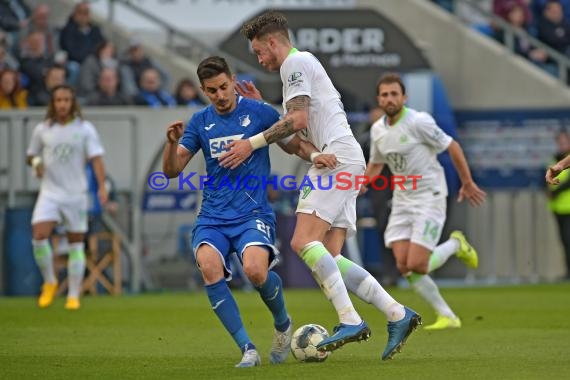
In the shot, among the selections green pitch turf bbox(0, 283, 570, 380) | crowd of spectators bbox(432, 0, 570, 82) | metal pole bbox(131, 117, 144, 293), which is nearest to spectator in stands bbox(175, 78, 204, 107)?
metal pole bbox(131, 117, 144, 293)

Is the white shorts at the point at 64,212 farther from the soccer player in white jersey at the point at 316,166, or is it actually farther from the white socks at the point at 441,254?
the soccer player in white jersey at the point at 316,166

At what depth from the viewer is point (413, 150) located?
1338 cm

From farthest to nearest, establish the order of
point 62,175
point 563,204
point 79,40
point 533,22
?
point 533,22 < point 79,40 < point 563,204 < point 62,175

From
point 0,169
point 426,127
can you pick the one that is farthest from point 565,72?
point 426,127

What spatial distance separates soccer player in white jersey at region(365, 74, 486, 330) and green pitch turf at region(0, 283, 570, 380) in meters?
0.65

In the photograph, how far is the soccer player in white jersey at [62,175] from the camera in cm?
1631

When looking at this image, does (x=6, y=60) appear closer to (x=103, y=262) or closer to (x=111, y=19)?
(x=111, y=19)

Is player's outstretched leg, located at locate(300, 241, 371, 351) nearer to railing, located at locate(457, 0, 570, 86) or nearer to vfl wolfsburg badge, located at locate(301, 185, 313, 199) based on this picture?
vfl wolfsburg badge, located at locate(301, 185, 313, 199)

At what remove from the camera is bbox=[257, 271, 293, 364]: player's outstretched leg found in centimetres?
940

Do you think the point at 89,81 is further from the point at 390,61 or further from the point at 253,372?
the point at 253,372

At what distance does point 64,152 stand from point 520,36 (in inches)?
431

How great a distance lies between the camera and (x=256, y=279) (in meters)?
9.16

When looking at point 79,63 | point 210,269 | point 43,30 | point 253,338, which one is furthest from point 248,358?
point 43,30

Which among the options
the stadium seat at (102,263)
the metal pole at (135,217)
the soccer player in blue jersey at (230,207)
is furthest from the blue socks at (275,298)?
the metal pole at (135,217)
